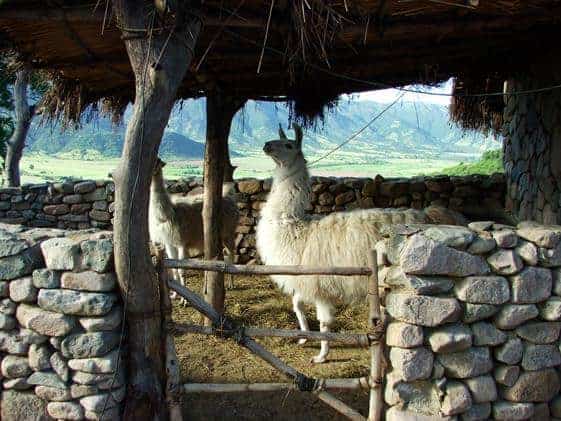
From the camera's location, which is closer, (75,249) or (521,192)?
(75,249)

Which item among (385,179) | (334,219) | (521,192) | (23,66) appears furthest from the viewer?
(385,179)

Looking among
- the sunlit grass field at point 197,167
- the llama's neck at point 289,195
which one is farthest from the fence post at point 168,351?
the sunlit grass field at point 197,167

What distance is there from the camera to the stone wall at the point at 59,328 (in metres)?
2.92

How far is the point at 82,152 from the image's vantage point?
2275 cm

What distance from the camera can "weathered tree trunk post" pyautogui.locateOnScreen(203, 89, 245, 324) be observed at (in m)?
4.81

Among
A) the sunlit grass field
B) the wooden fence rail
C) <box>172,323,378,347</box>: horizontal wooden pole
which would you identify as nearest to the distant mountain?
the sunlit grass field

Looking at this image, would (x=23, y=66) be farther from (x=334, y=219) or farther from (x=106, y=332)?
(x=334, y=219)

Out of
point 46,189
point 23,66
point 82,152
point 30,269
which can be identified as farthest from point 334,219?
point 82,152

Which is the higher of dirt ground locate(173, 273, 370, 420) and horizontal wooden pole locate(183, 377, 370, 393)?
horizontal wooden pole locate(183, 377, 370, 393)

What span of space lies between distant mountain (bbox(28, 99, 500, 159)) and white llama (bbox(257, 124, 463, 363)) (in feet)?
3.15

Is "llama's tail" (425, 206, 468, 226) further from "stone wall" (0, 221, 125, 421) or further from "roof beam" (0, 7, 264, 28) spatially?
"stone wall" (0, 221, 125, 421)

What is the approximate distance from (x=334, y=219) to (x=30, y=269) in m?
2.39

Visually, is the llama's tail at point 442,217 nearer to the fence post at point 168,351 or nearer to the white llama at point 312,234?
the white llama at point 312,234

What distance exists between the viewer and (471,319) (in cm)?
288
